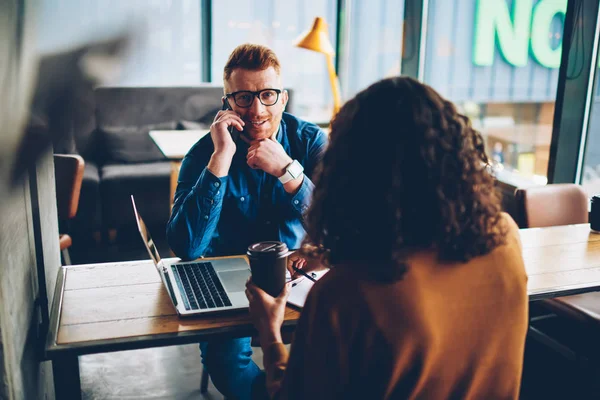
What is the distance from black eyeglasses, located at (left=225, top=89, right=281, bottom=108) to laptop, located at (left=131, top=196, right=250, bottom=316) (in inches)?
20.2

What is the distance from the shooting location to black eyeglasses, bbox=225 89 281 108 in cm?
175

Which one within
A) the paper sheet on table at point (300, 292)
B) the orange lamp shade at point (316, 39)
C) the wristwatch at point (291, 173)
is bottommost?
the paper sheet on table at point (300, 292)

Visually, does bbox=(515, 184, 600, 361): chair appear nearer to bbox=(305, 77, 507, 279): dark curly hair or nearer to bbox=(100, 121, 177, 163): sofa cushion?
bbox=(305, 77, 507, 279): dark curly hair

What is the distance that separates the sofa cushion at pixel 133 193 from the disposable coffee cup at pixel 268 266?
127 inches

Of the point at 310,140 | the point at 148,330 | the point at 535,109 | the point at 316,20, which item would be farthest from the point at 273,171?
the point at 316,20

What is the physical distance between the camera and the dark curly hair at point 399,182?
83 cm

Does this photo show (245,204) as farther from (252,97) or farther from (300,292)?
(300,292)

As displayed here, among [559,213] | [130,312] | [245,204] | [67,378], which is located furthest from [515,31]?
[67,378]

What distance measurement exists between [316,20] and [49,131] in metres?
4.61

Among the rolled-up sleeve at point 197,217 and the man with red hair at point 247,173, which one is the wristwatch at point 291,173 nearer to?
the man with red hair at point 247,173

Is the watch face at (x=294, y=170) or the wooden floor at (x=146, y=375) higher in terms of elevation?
the watch face at (x=294, y=170)

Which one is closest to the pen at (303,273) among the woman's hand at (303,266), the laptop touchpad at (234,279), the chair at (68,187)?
the woman's hand at (303,266)

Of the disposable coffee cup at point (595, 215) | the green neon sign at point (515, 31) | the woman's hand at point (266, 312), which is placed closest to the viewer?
the woman's hand at point (266, 312)

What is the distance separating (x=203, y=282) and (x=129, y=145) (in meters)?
3.55
